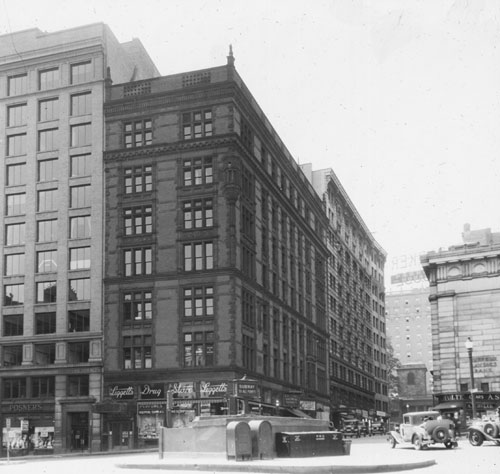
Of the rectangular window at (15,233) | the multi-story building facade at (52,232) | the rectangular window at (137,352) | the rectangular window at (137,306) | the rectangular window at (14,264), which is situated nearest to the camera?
the rectangular window at (137,352)

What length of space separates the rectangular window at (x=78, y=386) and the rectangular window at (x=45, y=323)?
4.55 metres

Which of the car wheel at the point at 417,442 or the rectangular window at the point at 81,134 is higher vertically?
the rectangular window at the point at 81,134

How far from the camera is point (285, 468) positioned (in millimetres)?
23984

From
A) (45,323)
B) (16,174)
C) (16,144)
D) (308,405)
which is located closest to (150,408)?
(45,323)

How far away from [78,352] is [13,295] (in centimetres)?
822

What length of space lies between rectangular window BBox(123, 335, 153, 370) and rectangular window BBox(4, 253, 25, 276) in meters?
12.2

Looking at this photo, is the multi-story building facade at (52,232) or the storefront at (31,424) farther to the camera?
the multi-story building facade at (52,232)

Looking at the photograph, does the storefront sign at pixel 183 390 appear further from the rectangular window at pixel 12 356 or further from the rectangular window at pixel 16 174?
the rectangular window at pixel 16 174

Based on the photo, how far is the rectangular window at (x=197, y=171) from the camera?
68.7 metres

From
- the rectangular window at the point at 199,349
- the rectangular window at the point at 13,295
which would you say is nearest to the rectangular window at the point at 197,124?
the rectangular window at the point at 199,349

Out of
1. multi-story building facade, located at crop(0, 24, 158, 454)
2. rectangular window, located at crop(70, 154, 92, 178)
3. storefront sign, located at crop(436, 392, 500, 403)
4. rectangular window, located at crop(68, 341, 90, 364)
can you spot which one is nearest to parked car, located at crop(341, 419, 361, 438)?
storefront sign, located at crop(436, 392, 500, 403)

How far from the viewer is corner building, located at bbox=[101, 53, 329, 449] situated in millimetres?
65438

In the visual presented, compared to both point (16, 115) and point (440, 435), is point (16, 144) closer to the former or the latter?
point (16, 115)

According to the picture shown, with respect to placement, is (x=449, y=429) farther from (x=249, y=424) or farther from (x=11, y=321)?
(x=11, y=321)
